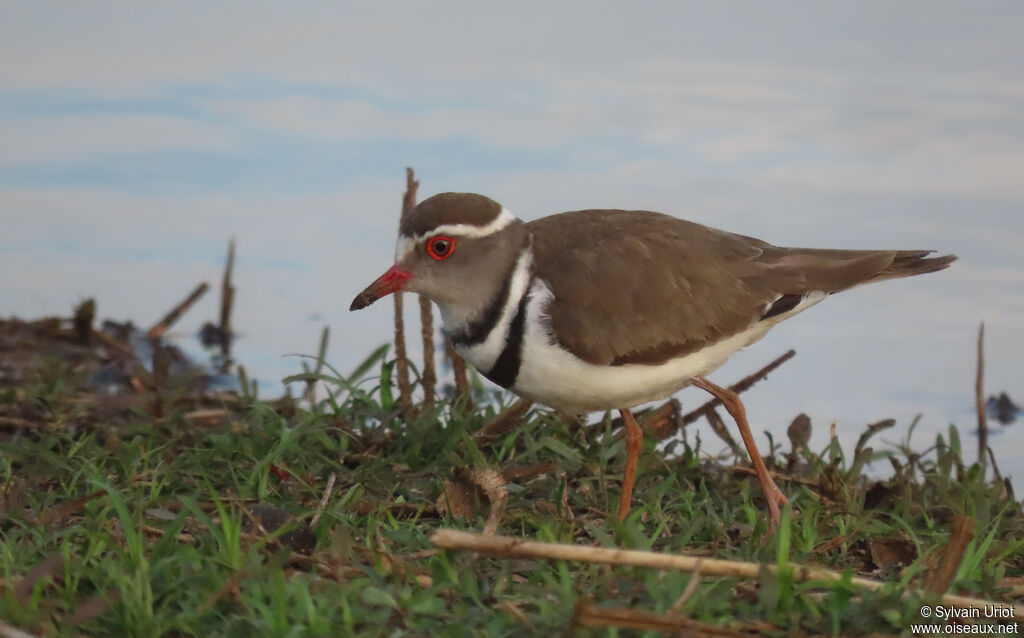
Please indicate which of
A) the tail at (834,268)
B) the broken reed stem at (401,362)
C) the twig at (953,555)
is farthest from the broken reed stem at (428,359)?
the twig at (953,555)

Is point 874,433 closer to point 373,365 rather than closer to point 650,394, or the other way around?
point 650,394

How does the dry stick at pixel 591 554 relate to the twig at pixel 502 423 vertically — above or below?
below

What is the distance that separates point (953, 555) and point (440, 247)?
2452mm

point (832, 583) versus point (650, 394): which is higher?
point (650, 394)

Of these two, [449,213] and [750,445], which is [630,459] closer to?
[750,445]

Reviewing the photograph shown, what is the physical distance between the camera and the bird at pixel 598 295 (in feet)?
17.4

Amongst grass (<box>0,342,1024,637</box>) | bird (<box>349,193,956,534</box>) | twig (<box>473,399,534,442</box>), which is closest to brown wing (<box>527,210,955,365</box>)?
bird (<box>349,193,956,534</box>)

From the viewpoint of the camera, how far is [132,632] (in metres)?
4.01

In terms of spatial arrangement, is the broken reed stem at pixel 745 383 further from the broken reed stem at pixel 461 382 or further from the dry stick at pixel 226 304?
the dry stick at pixel 226 304

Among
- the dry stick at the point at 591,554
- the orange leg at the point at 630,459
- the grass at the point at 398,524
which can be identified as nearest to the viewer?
the dry stick at the point at 591,554

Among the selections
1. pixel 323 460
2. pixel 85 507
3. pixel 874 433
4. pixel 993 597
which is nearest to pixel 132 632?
pixel 85 507

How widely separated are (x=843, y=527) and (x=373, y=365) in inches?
96.4

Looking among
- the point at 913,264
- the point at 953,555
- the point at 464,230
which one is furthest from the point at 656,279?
the point at 953,555

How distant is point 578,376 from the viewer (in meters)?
5.27
